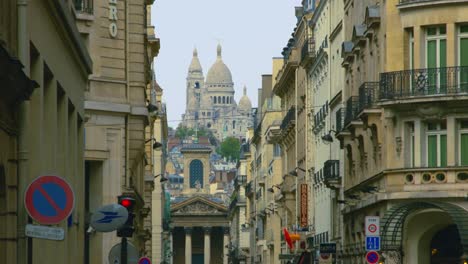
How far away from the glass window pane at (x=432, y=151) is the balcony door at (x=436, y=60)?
130cm

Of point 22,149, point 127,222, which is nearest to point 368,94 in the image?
point 127,222

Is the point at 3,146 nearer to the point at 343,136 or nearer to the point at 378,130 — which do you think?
the point at 378,130

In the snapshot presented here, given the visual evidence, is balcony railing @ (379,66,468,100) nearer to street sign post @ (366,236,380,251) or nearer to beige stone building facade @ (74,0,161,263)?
street sign post @ (366,236,380,251)

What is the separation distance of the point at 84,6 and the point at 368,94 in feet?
27.0

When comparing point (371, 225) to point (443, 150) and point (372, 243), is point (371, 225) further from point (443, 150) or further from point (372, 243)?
point (443, 150)

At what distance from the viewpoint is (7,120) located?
18.9 meters

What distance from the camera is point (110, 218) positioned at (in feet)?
83.8

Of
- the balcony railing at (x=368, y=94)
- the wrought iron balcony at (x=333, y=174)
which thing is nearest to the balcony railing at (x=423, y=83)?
the balcony railing at (x=368, y=94)

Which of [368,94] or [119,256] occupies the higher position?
[368,94]

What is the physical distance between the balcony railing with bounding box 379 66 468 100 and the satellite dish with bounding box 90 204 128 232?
17.6 m

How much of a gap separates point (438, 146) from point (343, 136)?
11.6 meters

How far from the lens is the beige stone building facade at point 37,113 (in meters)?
18.8

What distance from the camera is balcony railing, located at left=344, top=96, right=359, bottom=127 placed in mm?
50719

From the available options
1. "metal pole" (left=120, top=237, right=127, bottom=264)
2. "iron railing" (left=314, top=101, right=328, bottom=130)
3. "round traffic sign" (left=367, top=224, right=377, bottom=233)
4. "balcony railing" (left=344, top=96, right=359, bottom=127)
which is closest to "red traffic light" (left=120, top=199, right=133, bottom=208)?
"metal pole" (left=120, top=237, right=127, bottom=264)
